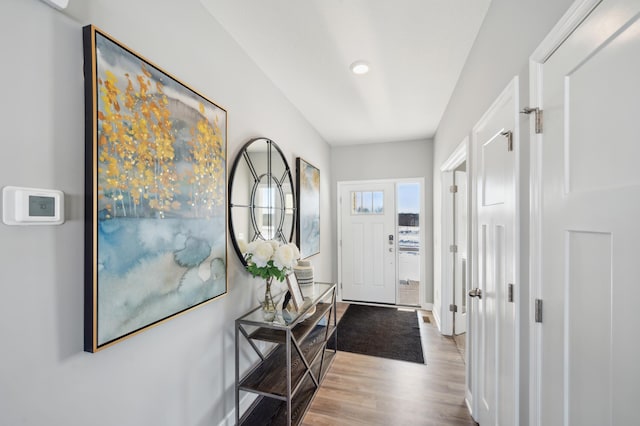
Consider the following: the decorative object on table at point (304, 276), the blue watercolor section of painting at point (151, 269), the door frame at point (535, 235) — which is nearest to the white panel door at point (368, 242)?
the decorative object on table at point (304, 276)

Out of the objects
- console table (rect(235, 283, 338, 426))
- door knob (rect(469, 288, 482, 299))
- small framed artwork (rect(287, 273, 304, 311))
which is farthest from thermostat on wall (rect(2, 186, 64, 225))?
door knob (rect(469, 288, 482, 299))

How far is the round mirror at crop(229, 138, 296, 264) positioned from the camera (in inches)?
68.7

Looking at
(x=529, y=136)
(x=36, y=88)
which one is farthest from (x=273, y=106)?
(x=529, y=136)

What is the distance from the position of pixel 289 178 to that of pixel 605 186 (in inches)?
86.3

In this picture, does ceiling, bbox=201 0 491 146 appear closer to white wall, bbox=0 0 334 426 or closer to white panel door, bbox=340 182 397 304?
white wall, bbox=0 0 334 426

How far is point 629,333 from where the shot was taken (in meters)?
0.59

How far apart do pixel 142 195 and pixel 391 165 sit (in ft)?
11.8

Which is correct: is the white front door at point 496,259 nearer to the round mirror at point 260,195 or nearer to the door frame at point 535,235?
the door frame at point 535,235

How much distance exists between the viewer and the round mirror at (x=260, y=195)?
174 cm

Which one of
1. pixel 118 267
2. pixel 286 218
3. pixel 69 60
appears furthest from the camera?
pixel 286 218

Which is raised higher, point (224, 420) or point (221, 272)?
point (221, 272)

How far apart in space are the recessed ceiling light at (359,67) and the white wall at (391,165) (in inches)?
82.3

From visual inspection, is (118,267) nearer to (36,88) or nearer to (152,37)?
(36,88)

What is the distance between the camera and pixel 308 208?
311 centimetres
